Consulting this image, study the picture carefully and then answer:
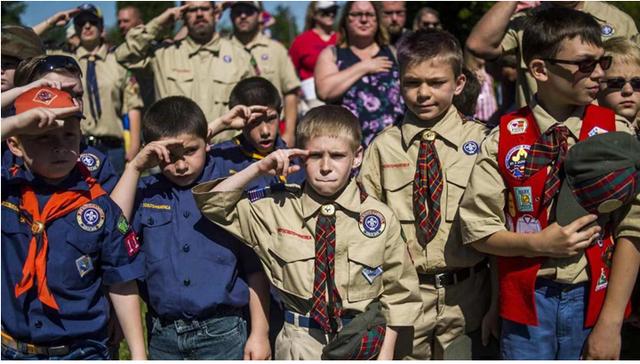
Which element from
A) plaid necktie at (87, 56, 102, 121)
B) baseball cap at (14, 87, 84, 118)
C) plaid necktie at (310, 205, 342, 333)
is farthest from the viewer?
plaid necktie at (87, 56, 102, 121)

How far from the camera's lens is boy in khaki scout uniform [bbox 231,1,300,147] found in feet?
25.7

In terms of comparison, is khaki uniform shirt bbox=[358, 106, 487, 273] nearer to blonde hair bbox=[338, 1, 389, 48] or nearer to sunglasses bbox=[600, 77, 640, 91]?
sunglasses bbox=[600, 77, 640, 91]

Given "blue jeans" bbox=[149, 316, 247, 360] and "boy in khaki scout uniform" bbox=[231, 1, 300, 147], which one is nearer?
"blue jeans" bbox=[149, 316, 247, 360]

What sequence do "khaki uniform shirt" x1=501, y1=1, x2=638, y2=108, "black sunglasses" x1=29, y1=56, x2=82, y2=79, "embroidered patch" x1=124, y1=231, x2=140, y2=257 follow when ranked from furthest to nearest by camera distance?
"khaki uniform shirt" x1=501, y1=1, x2=638, y2=108, "black sunglasses" x1=29, y1=56, x2=82, y2=79, "embroidered patch" x1=124, y1=231, x2=140, y2=257

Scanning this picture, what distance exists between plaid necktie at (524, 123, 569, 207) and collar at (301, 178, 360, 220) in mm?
811

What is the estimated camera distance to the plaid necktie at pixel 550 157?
373 centimetres

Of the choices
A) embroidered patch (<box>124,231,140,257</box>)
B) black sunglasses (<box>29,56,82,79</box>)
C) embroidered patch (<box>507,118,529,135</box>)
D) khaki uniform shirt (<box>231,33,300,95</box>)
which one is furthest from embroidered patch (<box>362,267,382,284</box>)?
khaki uniform shirt (<box>231,33,300,95</box>)

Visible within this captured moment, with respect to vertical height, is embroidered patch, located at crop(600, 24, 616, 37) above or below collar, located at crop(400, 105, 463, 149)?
above

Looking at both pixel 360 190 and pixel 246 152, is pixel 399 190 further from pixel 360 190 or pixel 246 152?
pixel 246 152

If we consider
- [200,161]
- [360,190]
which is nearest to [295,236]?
[360,190]

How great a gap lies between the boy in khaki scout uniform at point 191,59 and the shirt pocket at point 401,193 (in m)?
3.28

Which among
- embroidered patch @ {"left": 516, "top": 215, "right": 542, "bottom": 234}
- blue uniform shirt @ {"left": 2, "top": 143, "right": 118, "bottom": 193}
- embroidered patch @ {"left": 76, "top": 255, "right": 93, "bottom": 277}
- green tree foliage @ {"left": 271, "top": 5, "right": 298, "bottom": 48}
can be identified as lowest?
embroidered patch @ {"left": 76, "top": 255, "right": 93, "bottom": 277}

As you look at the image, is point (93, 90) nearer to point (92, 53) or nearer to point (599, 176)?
point (92, 53)

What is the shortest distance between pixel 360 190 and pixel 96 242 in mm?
1277
